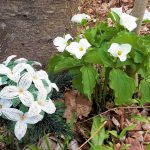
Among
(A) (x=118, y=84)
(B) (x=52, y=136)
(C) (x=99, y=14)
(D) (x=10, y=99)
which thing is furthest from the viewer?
(C) (x=99, y=14)

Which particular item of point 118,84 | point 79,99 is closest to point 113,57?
point 118,84

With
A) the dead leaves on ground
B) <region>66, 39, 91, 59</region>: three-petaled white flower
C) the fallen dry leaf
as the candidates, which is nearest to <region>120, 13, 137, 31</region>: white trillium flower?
<region>66, 39, 91, 59</region>: three-petaled white flower

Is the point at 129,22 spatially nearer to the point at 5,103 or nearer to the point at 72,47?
the point at 72,47

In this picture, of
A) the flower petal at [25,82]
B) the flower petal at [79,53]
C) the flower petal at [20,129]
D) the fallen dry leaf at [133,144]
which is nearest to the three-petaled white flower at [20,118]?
the flower petal at [20,129]

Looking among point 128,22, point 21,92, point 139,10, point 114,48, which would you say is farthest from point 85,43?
point 21,92

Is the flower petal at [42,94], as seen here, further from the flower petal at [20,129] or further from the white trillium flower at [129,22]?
the white trillium flower at [129,22]

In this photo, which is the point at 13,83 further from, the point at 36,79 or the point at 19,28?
the point at 19,28
